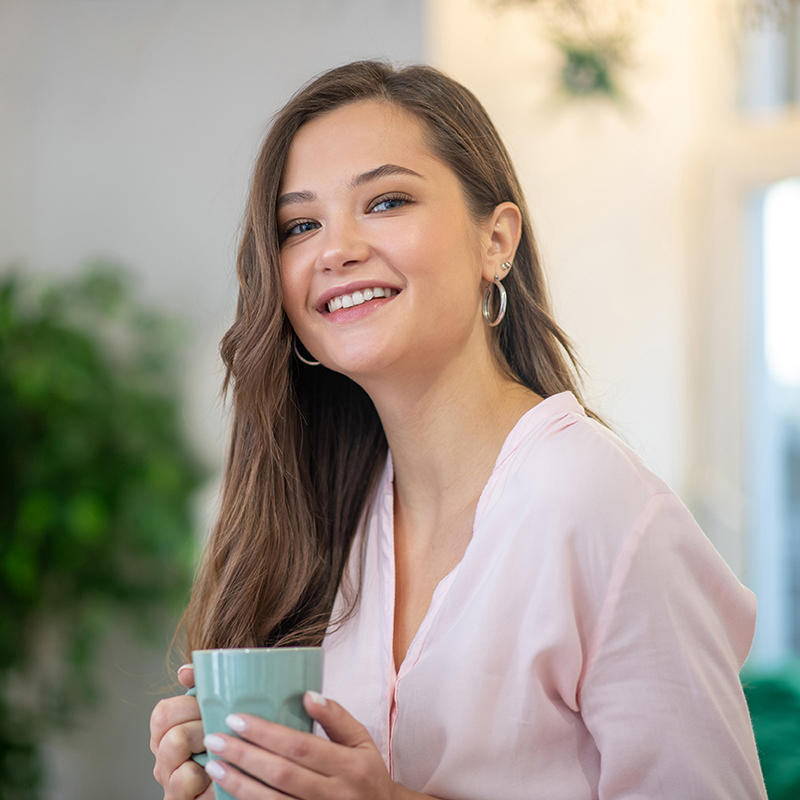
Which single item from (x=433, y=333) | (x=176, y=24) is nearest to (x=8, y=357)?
(x=176, y=24)

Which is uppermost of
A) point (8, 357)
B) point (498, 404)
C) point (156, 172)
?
point (156, 172)

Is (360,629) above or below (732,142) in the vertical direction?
below

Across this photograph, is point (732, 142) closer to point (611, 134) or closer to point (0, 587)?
point (611, 134)

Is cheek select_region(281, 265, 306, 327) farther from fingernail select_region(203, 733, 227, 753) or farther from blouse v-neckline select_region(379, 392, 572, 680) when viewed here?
fingernail select_region(203, 733, 227, 753)

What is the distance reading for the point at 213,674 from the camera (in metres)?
0.70

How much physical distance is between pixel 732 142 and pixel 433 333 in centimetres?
293

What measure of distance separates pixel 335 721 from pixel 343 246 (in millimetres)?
576

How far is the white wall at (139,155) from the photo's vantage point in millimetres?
2689

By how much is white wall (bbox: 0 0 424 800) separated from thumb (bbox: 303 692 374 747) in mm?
2022

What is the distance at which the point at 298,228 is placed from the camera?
1.19m

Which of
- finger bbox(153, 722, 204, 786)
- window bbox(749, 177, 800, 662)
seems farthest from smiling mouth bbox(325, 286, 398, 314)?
Answer: window bbox(749, 177, 800, 662)

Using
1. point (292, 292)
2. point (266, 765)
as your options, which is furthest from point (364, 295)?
point (266, 765)

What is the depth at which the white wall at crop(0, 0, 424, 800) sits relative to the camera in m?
2.69

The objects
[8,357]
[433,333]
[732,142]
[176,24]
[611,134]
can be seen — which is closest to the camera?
[433,333]
